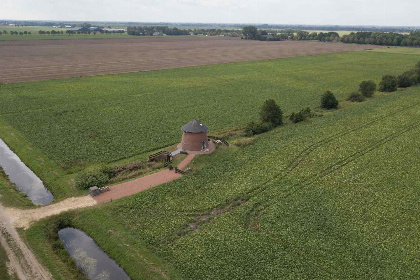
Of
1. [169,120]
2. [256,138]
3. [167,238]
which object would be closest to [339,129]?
[256,138]

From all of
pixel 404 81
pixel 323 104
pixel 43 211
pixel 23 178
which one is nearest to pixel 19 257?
pixel 43 211

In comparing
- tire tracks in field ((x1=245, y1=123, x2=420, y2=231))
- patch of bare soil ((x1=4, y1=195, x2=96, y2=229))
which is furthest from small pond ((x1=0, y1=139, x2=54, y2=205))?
tire tracks in field ((x1=245, y1=123, x2=420, y2=231))

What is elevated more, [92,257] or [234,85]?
[234,85]

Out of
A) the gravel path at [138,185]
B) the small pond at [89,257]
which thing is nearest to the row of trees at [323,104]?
the gravel path at [138,185]

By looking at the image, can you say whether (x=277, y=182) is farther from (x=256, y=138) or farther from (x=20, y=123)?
(x=20, y=123)

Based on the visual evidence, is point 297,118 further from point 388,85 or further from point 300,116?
point 388,85

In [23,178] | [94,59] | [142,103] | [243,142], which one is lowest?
[23,178]
